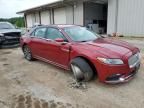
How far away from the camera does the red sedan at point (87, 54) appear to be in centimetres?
405

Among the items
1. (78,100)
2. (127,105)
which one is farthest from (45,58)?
(127,105)

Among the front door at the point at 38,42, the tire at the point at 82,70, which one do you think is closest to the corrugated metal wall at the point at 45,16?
the front door at the point at 38,42

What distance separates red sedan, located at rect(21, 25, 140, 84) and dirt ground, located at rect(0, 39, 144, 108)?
266mm

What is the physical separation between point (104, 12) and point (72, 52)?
1744 cm

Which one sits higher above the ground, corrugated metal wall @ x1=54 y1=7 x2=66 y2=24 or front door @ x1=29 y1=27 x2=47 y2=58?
corrugated metal wall @ x1=54 y1=7 x2=66 y2=24

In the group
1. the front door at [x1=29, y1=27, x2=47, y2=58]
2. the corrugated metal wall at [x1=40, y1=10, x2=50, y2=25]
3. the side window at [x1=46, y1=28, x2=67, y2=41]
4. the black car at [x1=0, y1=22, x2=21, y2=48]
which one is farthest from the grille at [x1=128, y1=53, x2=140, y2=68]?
the corrugated metal wall at [x1=40, y1=10, x2=50, y2=25]

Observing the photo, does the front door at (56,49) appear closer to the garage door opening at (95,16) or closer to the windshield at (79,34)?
the windshield at (79,34)

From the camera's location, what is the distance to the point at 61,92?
4.14 meters

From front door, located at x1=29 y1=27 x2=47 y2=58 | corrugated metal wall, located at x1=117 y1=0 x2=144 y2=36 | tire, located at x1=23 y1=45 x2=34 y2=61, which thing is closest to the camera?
front door, located at x1=29 y1=27 x2=47 y2=58

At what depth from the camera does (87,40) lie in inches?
201

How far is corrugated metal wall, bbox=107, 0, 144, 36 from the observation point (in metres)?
13.0

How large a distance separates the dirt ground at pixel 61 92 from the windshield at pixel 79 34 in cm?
117

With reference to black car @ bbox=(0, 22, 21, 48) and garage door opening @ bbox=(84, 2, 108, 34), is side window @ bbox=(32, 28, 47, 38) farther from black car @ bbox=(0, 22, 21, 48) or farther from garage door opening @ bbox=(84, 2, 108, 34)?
garage door opening @ bbox=(84, 2, 108, 34)

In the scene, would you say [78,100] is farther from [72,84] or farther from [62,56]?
[62,56]
